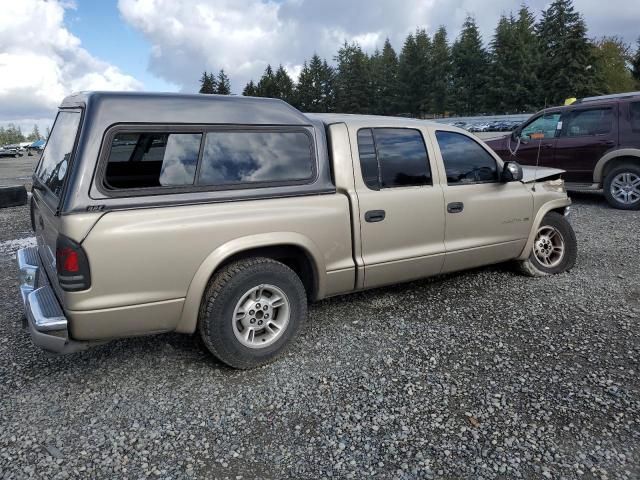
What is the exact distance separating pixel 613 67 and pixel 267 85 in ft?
192

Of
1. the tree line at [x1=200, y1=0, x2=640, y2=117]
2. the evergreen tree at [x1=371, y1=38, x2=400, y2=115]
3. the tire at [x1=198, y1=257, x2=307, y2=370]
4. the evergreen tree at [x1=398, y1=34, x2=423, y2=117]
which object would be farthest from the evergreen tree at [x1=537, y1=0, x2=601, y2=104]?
the tire at [x1=198, y1=257, x2=307, y2=370]

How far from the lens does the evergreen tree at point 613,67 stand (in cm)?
5784

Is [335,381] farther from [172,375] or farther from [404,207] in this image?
[404,207]

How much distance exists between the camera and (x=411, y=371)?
3289 millimetres

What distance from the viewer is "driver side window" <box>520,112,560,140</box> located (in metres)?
9.07

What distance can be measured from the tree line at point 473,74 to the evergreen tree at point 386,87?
17 cm

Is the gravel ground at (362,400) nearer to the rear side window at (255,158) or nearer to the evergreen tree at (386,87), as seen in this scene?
the rear side window at (255,158)

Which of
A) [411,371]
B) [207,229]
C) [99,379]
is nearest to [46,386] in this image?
[99,379]

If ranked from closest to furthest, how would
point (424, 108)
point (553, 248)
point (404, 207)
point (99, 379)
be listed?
point (99, 379), point (404, 207), point (553, 248), point (424, 108)

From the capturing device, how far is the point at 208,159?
315cm

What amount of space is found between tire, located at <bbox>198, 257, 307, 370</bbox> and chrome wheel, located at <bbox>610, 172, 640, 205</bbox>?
7.40m

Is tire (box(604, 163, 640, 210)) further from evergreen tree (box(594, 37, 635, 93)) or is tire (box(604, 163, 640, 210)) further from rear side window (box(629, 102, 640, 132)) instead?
evergreen tree (box(594, 37, 635, 93))

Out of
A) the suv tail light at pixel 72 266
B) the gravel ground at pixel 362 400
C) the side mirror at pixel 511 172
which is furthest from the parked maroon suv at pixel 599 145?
the suv tail light at pixel 72 266

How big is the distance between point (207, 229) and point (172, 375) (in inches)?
43.4
